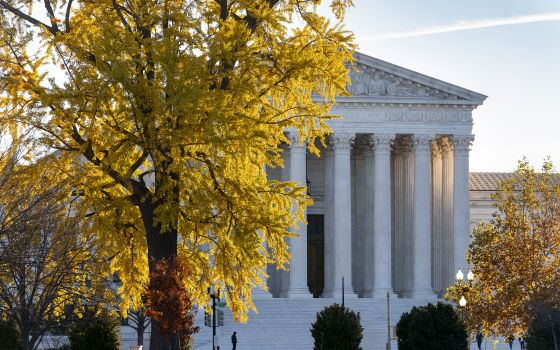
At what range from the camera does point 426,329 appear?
3931 centimetres

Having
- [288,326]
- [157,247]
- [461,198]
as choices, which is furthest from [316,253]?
[157,247]

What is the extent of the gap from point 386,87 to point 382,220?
885 centimetres

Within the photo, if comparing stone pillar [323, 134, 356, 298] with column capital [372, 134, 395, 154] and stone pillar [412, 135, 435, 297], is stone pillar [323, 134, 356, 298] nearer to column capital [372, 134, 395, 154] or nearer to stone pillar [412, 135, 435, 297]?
column capital [372, 134, 395, 154]

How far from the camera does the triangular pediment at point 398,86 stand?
81.5 m

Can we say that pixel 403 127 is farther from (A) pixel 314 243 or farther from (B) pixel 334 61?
(B) pixel 334 61

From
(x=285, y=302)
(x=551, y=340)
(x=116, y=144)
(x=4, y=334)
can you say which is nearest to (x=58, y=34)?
(x=116, y=144)

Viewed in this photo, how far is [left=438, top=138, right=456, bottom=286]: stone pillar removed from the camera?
83438mm

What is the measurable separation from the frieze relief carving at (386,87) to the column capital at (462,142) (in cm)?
261

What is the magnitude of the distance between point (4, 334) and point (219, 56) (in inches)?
534

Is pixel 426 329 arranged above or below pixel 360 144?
below

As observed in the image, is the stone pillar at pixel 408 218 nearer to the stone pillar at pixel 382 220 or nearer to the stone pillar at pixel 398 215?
the stone pillar at pixel 398 215

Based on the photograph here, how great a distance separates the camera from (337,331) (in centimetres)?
4022

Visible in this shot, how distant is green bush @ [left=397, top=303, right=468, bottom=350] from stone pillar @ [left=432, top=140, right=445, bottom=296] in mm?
44885

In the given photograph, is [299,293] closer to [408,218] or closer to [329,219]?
[329,219]
